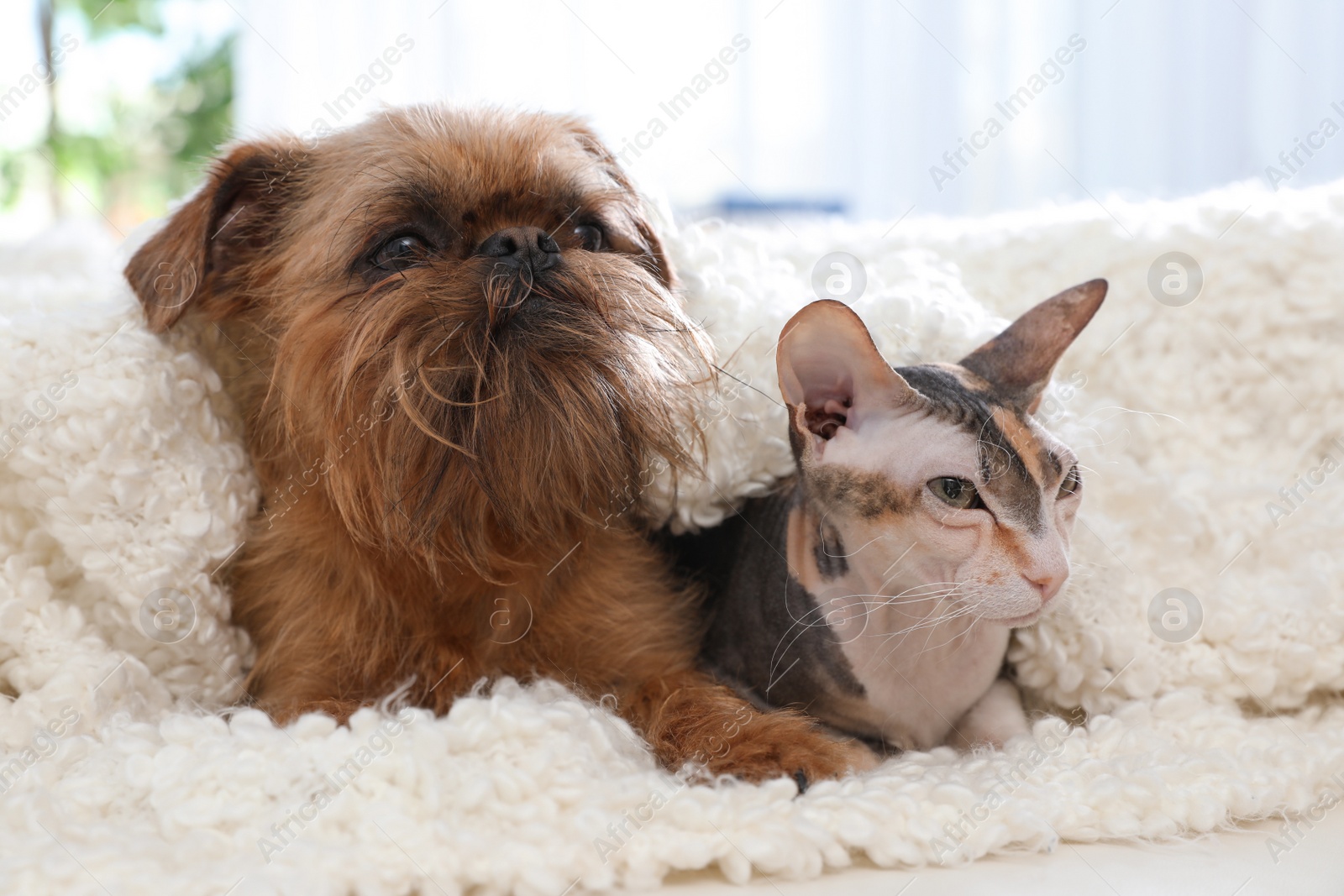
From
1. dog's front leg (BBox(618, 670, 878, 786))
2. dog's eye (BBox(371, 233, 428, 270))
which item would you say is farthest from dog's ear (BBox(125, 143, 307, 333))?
dog's front leg (BBox(618, 670, 878, 786))

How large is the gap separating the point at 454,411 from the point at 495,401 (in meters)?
0.05

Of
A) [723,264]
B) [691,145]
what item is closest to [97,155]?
[691,145]

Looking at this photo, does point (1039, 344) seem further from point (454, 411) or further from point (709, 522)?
point (454, 411)

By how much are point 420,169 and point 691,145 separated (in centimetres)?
280

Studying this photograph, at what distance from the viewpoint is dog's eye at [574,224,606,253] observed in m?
1.43

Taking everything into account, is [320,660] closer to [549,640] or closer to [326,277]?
[549,640]

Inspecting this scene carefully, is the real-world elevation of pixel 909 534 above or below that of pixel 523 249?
below

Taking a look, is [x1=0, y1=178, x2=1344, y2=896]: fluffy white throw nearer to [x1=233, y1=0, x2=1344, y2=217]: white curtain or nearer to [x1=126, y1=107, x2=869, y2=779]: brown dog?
[x1=126, y1=107, x2=869, y2=779]: brown dog

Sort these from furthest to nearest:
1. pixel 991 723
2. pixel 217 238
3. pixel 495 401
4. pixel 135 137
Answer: pixel 135 137
pixel 217 238
pixel 991 723
pixel 495 401

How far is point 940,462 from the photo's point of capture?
1048 mm

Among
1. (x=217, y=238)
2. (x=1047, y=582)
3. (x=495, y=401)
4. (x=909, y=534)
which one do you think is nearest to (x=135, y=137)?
(x=217, y=238)

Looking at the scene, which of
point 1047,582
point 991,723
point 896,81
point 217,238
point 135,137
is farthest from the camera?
point 135,137

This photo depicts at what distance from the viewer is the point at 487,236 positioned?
1324 millimetres

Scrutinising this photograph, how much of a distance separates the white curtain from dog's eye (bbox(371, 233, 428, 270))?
2.31m
